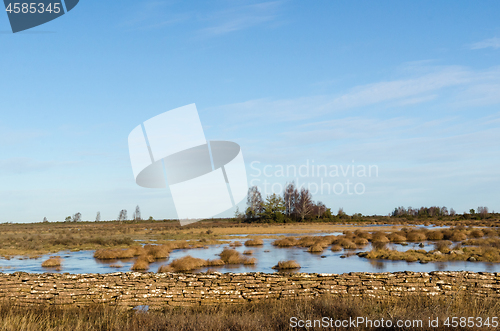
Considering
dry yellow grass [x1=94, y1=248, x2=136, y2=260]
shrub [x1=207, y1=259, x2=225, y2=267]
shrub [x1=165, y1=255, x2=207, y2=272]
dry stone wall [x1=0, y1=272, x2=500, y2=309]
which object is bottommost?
dry yellow grass [x1=94, y1=248, x2=136, y2=260]

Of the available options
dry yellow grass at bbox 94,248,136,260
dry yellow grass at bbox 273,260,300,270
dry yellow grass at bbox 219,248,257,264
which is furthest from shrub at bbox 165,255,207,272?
dry yellow grass at bbox 94,248,136,260

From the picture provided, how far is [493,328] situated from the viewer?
630 centimetres

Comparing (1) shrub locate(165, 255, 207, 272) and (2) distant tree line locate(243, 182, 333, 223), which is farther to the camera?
(2) distant tree line locate(243, 182, 333, 223)

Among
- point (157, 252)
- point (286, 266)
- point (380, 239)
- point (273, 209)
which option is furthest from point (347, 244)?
point (273, 209)

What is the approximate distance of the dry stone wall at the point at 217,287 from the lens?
11570mm

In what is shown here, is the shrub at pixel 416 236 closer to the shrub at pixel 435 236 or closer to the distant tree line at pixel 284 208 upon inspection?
the shrub at pixel 435 236

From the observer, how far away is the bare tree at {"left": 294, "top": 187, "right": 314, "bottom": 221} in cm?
10428

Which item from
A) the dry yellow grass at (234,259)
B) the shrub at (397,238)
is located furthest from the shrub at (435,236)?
the dry yellow grass at (234,259)

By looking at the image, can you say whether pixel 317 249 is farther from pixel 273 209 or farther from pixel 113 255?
pixel 273 209

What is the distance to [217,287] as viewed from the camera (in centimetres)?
1209

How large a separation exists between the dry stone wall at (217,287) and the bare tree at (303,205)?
3519 inches

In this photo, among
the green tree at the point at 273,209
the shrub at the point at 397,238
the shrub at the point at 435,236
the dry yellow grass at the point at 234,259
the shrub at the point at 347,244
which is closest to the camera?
the dry yellow grass at the point at 234,259

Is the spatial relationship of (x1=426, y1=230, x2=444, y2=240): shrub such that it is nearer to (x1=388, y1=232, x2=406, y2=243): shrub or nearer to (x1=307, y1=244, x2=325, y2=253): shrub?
(x1=388, y1=232, x2=406, y2=243): shrub

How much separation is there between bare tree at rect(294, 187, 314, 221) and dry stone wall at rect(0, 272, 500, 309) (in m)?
89.4
